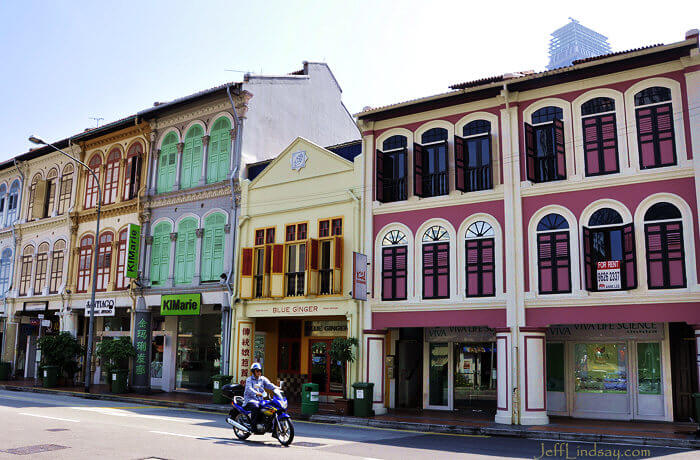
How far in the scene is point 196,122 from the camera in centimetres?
2881

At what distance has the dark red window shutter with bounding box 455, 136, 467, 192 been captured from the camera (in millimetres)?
20391

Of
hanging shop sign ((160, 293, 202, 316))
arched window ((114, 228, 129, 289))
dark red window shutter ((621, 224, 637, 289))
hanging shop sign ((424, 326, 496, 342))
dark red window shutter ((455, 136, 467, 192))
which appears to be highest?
dark red window shutter ((455, 136, 467, 192))

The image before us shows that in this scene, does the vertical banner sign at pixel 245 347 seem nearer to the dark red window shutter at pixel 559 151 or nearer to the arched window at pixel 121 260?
the arched window at pixel 121 260

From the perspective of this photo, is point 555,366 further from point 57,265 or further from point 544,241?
point 57,265

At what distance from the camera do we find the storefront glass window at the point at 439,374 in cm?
2178

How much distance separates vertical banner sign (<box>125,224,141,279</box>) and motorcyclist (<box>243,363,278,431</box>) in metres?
16.4

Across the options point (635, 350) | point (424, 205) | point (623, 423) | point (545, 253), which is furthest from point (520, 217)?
point (623, 423)

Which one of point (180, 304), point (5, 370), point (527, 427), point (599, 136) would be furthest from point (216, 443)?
point (5, 370)

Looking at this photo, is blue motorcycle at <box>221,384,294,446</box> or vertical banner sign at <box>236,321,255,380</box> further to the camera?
vertical banner sign at <box>236,321,255,380</box>

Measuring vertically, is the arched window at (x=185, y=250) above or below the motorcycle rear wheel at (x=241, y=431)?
above

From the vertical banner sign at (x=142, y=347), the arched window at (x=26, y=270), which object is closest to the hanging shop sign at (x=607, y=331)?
the vertical banner sign at (x=142, y=347)

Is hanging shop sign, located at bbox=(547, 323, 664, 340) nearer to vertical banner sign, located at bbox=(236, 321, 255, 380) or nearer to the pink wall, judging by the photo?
the pink wall

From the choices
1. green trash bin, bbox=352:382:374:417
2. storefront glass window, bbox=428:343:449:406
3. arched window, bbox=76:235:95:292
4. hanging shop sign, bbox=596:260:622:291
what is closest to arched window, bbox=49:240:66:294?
arched window, bbox=76:235:95:292

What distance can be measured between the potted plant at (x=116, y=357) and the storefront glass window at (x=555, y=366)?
54.7 ft
